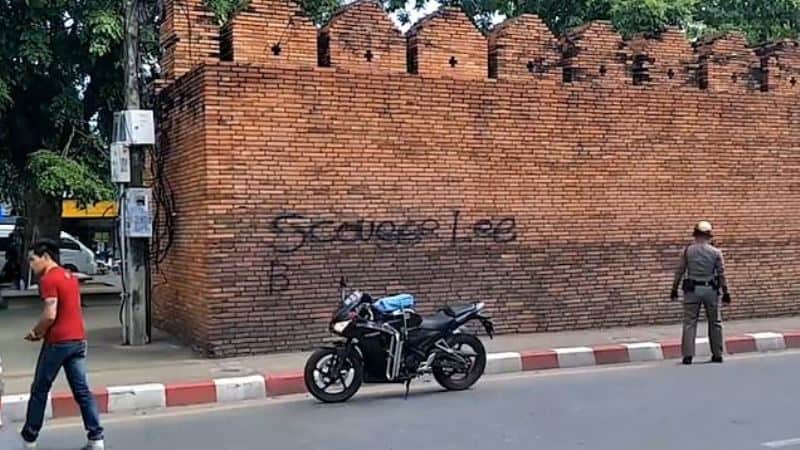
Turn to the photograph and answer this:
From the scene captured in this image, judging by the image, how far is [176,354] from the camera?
37.9 ft

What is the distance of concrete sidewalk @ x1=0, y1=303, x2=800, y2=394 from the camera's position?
999 centimetres

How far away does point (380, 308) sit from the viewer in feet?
Answer: 30.5

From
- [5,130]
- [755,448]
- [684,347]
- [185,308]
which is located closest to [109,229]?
[5,130]

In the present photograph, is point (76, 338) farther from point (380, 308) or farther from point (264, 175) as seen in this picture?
point (264, 175)

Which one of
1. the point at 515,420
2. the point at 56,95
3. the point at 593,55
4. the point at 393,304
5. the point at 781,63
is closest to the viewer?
the point at 515,420

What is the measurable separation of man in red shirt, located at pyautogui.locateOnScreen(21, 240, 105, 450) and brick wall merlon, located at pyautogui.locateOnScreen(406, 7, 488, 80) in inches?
251

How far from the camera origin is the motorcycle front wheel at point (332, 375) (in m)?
9.04

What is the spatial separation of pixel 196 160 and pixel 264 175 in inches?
33.7

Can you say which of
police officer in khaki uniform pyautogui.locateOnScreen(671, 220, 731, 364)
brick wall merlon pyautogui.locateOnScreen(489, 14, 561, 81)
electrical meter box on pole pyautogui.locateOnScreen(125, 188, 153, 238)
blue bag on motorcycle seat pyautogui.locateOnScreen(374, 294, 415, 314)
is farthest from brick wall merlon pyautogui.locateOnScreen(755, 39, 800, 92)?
electrical meter box on pole pyautogui.locateOnScreen(125, 188, 153, 238)

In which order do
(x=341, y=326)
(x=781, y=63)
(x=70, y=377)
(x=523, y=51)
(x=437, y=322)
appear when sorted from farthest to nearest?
1. (x=781, y=63)
2. (x=523, y=51)
3. (x=437, y=322)
4. (x=341, y=326)
5. (x=70, y=377)

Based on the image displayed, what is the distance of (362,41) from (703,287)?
518 centimetres

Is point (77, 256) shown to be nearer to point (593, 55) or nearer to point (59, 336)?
point (593, 55)

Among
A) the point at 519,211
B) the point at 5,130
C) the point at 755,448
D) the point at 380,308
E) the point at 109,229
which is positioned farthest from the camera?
the point at 109,229

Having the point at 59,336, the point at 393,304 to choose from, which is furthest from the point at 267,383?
the point at 59,336
